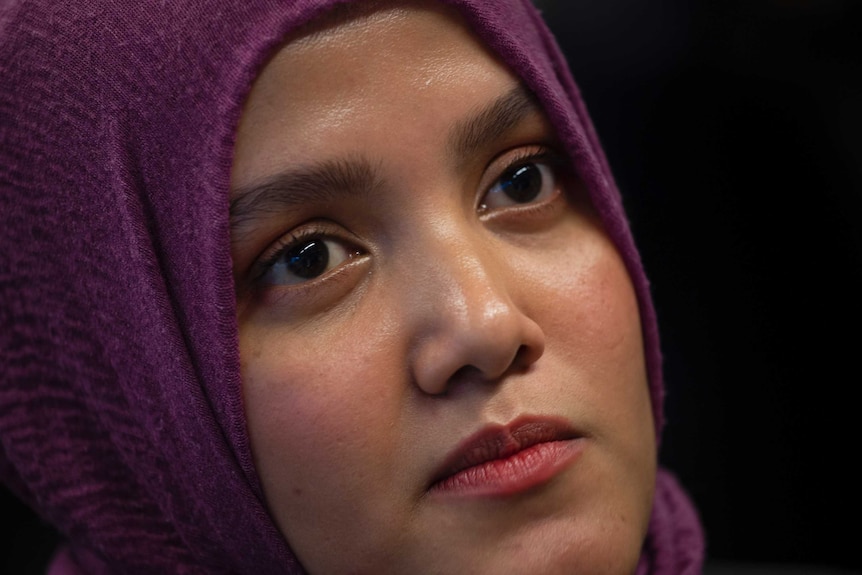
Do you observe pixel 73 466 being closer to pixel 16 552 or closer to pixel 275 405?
pixel 275 405

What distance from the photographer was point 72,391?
3.47 ft

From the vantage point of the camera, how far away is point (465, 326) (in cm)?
87

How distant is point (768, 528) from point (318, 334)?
1.14 meters

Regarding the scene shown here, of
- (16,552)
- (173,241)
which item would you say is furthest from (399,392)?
(16,552)

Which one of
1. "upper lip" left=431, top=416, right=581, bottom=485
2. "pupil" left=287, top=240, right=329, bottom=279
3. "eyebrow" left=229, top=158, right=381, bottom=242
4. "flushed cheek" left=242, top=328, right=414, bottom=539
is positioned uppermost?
"eyebrow" left=229, top=158, right=381, bottom=242

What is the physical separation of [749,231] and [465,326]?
0.96 meters

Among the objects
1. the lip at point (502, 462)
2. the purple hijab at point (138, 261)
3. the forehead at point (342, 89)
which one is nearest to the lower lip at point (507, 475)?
the lip at point (502, 462)

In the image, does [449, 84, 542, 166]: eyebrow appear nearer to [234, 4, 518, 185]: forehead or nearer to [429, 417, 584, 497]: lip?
[234, 4, 518, 185]: forehead

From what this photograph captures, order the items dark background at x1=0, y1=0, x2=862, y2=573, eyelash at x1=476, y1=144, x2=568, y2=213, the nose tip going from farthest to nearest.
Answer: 1. dark background at x1=0, y1=0, x2=862, y2=573
2. eyelash at x1=476, y1=144, x2=568, y2=213
3. the nose tip

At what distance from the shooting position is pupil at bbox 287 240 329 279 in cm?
95

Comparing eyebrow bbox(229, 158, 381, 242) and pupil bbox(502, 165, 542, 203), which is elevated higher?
pupil bbox(502, 165, 542, 203)

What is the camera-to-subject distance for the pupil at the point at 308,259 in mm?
946

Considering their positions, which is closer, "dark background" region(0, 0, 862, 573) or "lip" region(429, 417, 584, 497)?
"lip" region(429, 417, 584, 497)

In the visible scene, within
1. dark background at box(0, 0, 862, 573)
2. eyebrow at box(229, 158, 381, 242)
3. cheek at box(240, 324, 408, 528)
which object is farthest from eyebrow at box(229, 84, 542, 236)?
dark background at box(0, 0, 862, 573)
